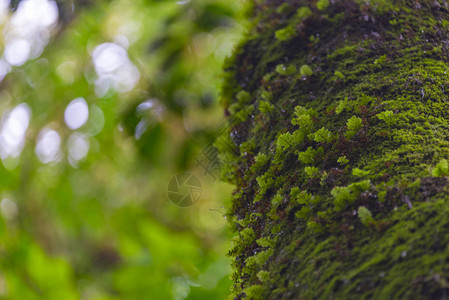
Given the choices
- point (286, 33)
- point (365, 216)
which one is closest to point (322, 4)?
point (286, 33)

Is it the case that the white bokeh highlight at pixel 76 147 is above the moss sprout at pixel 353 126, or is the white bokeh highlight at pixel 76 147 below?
below

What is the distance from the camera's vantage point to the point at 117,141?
4004 millimetres

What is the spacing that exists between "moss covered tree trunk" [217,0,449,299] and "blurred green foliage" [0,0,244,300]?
341 mm

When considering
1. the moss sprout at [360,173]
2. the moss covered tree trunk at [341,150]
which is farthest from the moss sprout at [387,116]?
the moss sprout at [360,173]

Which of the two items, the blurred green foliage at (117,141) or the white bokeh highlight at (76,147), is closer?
the blurred green foliage at (117,141)

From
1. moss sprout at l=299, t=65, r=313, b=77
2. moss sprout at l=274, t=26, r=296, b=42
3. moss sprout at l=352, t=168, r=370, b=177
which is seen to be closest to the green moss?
moss sprout at l=274, t=26, r=296, b=42

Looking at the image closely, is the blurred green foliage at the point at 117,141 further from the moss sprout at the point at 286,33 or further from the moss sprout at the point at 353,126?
the moss sprout at the point at 353,126

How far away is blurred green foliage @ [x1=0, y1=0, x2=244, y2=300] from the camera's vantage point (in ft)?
5.83

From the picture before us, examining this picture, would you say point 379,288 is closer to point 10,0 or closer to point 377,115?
point 377,115

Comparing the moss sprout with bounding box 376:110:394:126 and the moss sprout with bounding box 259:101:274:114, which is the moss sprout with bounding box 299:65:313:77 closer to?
the moss sprout with bounding box 259:101:274:114

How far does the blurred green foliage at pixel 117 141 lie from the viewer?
178cm

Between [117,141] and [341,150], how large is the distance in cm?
311

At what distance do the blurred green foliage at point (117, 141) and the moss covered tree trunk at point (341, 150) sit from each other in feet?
1.12

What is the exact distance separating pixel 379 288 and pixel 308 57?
1131mm
